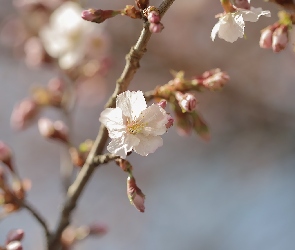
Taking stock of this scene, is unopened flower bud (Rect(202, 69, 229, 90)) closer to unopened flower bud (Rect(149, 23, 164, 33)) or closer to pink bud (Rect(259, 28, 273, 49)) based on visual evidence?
pink bud (Rect(259, 28, 273, 49))

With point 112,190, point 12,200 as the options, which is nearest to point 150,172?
point 112,190

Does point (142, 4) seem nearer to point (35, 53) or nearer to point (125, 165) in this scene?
point (125, 165)

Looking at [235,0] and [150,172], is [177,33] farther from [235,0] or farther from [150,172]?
[235,0]

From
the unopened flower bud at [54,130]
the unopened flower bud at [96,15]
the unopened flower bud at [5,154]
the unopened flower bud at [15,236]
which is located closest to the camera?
the unopened flower bud at [96,15]

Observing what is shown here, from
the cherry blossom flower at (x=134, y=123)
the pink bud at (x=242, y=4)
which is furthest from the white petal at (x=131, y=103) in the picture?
the pink bud at (x=242, y=4)

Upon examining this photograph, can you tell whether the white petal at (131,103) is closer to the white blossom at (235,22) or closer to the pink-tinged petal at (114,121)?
the pink-tinged petal at (114,121)

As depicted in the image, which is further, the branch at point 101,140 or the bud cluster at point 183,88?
the bud cluster at point 183,88

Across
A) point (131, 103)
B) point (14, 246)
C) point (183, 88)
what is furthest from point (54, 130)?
point (131, 103)
